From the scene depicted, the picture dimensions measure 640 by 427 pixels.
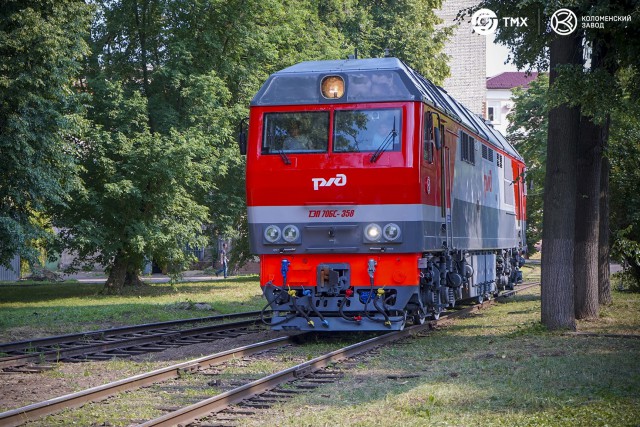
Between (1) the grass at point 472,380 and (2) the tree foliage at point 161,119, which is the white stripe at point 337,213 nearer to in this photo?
(1) the grass at point 472,380

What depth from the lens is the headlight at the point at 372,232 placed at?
1316 centimetres

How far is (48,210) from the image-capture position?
25891mm

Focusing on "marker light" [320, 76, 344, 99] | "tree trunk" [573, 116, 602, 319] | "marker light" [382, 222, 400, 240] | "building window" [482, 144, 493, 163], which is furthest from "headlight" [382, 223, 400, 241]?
"building window" [482, 144, 493, 163]

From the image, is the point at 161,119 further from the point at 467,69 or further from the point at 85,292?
the point at 467,69

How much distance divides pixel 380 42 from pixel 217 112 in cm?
1243

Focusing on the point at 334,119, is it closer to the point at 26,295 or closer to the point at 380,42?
the point at 26,295

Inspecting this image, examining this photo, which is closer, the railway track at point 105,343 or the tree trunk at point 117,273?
the railway track at point 105,343

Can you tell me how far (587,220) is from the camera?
17.6 metres

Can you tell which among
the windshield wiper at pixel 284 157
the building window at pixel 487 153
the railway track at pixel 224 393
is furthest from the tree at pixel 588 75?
the railway track at pixel 224 393

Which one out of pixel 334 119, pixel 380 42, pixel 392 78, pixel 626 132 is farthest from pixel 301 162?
pixel 380 42

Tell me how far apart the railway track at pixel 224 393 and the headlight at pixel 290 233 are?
1688mm

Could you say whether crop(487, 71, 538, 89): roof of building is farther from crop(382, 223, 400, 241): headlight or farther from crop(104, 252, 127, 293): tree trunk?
crop(382, 223, 400, 241): headlight

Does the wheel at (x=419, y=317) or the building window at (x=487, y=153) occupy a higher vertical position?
the building window at (x=487, y=153)

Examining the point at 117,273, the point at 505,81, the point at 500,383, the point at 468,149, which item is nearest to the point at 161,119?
the point at 117,273
